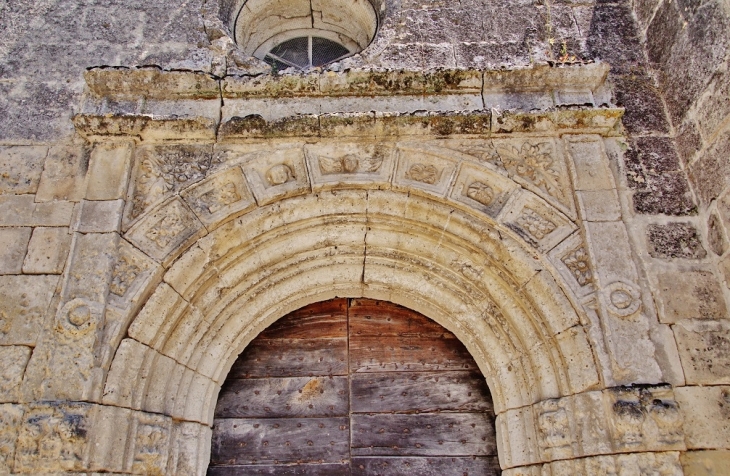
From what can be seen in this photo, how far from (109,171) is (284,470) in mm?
2002

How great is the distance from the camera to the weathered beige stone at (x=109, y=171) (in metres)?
3.69

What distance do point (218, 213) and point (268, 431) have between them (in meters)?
1.29

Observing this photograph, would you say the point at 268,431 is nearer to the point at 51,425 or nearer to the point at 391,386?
the point at 391,386

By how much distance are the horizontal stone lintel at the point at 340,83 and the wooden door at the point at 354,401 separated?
4.52 feet

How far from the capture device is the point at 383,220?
151 inches

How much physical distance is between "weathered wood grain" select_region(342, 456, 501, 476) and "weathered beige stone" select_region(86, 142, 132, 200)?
2067 mm

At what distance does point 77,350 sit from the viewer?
3213 millimetres

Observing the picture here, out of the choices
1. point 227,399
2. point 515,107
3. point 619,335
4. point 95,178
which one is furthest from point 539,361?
point 95,178

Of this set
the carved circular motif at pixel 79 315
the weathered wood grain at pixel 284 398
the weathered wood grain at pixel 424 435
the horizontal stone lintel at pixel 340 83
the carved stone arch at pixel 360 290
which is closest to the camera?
the carved circular motif at pixel 79 315

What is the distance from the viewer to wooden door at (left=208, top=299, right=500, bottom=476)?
3.61 metres

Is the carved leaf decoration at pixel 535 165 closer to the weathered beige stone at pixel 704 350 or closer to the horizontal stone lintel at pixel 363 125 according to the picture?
the horizontal stone lintel at pixel 363 125

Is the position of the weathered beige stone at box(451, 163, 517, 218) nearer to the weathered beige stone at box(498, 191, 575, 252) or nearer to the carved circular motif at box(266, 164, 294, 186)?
the weathered beige stone at box(498, 191, 575, 252)

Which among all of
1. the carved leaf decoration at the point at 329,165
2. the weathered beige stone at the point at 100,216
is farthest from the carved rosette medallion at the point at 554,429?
the weathered beige stone at the point at 100,216

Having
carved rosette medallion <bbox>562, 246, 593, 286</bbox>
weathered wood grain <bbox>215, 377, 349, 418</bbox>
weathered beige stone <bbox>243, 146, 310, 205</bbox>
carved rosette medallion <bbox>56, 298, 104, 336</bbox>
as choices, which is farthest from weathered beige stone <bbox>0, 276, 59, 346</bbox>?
carved rosette medallion <bbox>562, 246, 593, 286</bbox>
